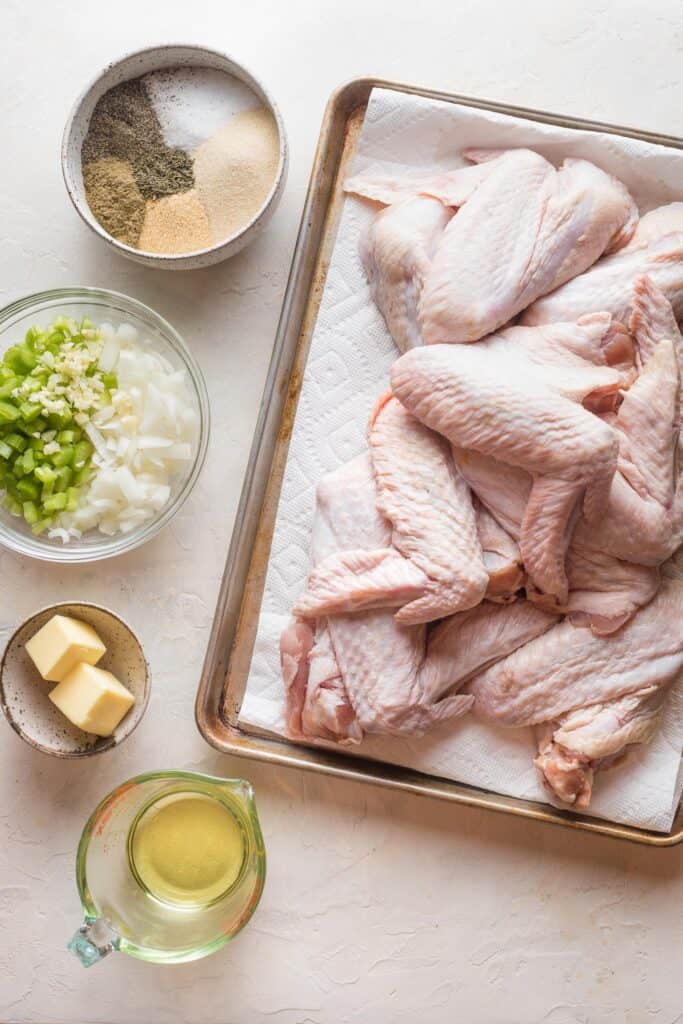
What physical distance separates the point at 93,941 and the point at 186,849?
227 millimetres

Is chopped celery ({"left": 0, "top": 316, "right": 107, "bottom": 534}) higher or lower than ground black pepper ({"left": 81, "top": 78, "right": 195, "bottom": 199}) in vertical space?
lower

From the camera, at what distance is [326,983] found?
200 cm

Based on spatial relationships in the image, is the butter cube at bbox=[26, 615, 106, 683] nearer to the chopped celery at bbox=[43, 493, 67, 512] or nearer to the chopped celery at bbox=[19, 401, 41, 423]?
the chopped celery at bbox=[43, 493, 67, 512]

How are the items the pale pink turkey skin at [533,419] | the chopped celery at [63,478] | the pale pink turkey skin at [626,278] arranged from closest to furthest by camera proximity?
the pale pink turkey skin at [533,419], the pale pink turkey skin at [626,278], the chopped celery at [63,478]

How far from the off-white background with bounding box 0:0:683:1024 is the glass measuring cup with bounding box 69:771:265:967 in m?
0.16

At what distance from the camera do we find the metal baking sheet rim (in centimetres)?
192

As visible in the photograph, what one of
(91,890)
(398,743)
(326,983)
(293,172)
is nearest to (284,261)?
(293,172)

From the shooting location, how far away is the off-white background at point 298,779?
200cm

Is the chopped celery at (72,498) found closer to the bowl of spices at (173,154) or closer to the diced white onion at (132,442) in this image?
the diced white onion at (132,442)

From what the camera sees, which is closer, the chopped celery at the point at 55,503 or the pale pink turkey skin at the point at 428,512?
the pale pink turkey skin at the point at 428,512

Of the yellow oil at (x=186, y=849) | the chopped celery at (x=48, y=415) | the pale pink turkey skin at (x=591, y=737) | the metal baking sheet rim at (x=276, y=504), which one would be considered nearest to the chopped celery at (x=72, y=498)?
the chopped celery at (x=48, y=415)

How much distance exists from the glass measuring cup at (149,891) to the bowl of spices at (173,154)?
3.33ft

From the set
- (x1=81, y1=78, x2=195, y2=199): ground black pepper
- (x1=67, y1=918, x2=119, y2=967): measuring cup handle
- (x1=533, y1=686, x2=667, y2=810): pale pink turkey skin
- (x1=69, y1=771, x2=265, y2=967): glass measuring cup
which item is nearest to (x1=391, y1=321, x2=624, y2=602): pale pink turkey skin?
(x1=533, y1=686, x2=667, y2=810): pale pink turkey skin

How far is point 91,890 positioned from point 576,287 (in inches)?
57.2
